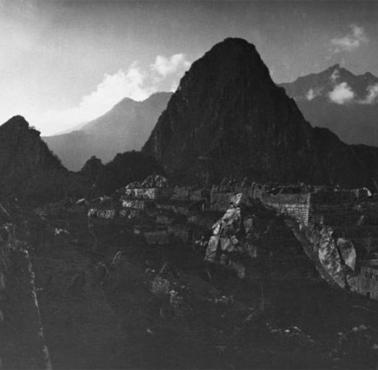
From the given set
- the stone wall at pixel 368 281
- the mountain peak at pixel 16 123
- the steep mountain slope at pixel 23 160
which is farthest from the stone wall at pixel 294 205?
the mountain peak at pixel 16 123

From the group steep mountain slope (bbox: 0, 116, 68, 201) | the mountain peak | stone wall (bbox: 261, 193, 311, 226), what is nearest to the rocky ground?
stone wall (bbox: 261, 193, 311, 226)

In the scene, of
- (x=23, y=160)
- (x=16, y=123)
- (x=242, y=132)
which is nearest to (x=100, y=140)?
(x=242, y=132)

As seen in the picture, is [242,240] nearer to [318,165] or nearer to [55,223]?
[55,223]

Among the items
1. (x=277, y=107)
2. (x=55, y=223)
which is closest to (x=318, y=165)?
(x=277, y=107)

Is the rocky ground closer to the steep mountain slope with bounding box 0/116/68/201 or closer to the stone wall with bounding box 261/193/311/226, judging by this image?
the stone wall with bounding box 261/193/311/226

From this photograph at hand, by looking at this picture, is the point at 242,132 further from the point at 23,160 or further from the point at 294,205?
the point at 294,205

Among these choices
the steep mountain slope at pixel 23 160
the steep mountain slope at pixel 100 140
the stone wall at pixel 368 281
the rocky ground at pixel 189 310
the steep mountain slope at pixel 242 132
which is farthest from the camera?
the steep mountain slope at pixel 242 132

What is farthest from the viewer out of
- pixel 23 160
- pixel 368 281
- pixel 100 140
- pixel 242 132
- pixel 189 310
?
pixel 100 140

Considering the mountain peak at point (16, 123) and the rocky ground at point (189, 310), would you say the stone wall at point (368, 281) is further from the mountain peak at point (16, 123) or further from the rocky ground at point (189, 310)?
the mountain peak at point (16, 123)
